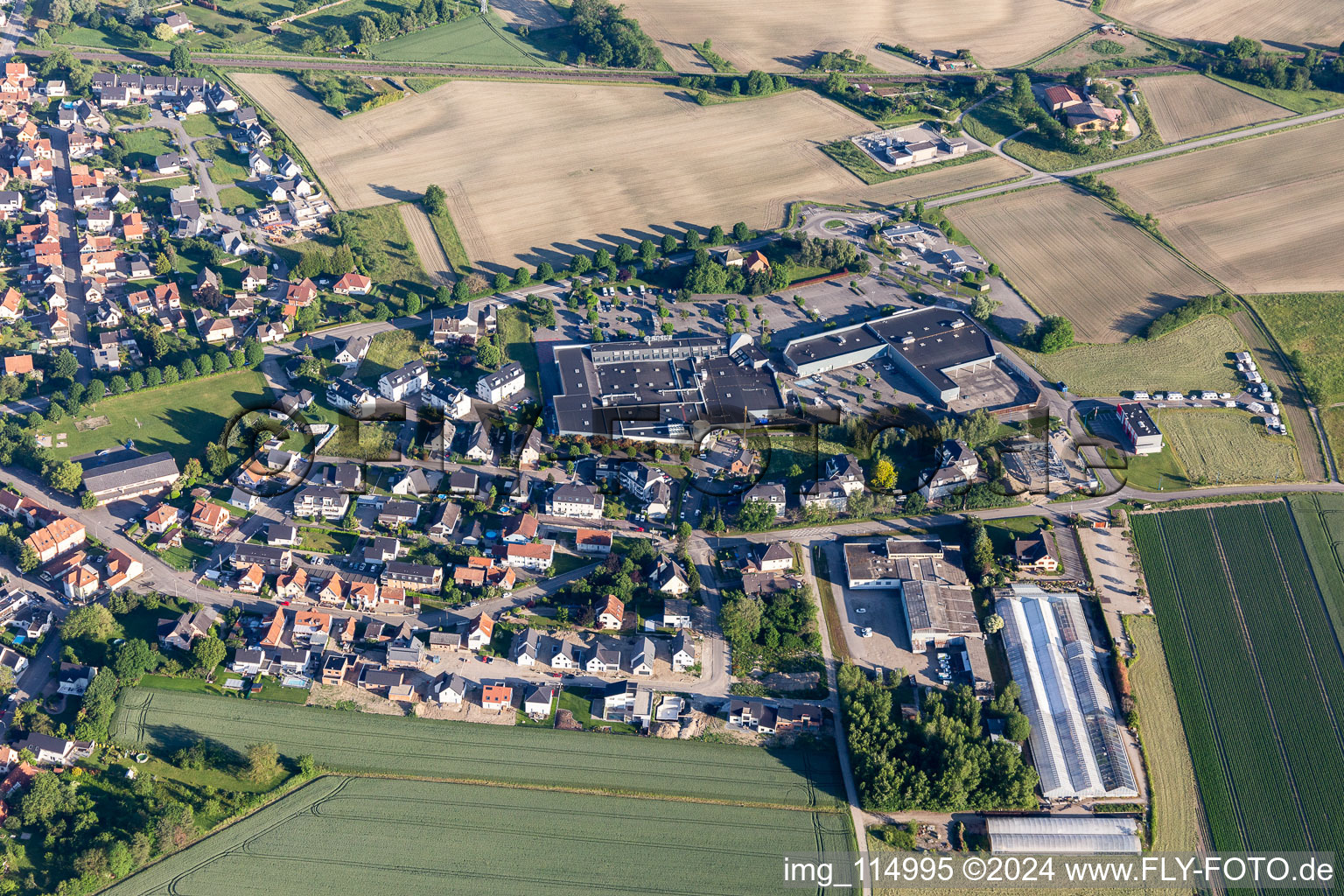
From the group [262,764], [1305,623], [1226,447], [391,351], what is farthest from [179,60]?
[1305,623]

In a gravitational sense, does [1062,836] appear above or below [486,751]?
below

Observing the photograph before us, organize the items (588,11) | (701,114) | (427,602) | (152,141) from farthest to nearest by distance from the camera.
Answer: (588,11) → (701,114) → (152,141) → (427,602)

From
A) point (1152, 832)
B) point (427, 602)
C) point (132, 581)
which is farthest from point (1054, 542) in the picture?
point (132, 581)

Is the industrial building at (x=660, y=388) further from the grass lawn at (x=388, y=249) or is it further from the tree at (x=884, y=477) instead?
the grass lawn at (x=388, y=249)

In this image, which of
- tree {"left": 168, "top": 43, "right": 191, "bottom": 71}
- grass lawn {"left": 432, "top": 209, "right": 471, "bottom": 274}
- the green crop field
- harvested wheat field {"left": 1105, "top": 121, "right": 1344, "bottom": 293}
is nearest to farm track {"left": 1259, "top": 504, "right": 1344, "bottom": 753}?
harvested wheat field {"left": 1105, "top": 121, "right": 1344, "bottom": 293}

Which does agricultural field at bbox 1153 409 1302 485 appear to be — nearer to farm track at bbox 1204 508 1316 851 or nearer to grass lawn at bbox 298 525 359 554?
farm track at bbox 1204 508 1316 851

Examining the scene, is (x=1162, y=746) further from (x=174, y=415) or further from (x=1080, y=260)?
(x=174, y=415)

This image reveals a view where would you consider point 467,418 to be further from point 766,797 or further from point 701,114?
point 701,114
